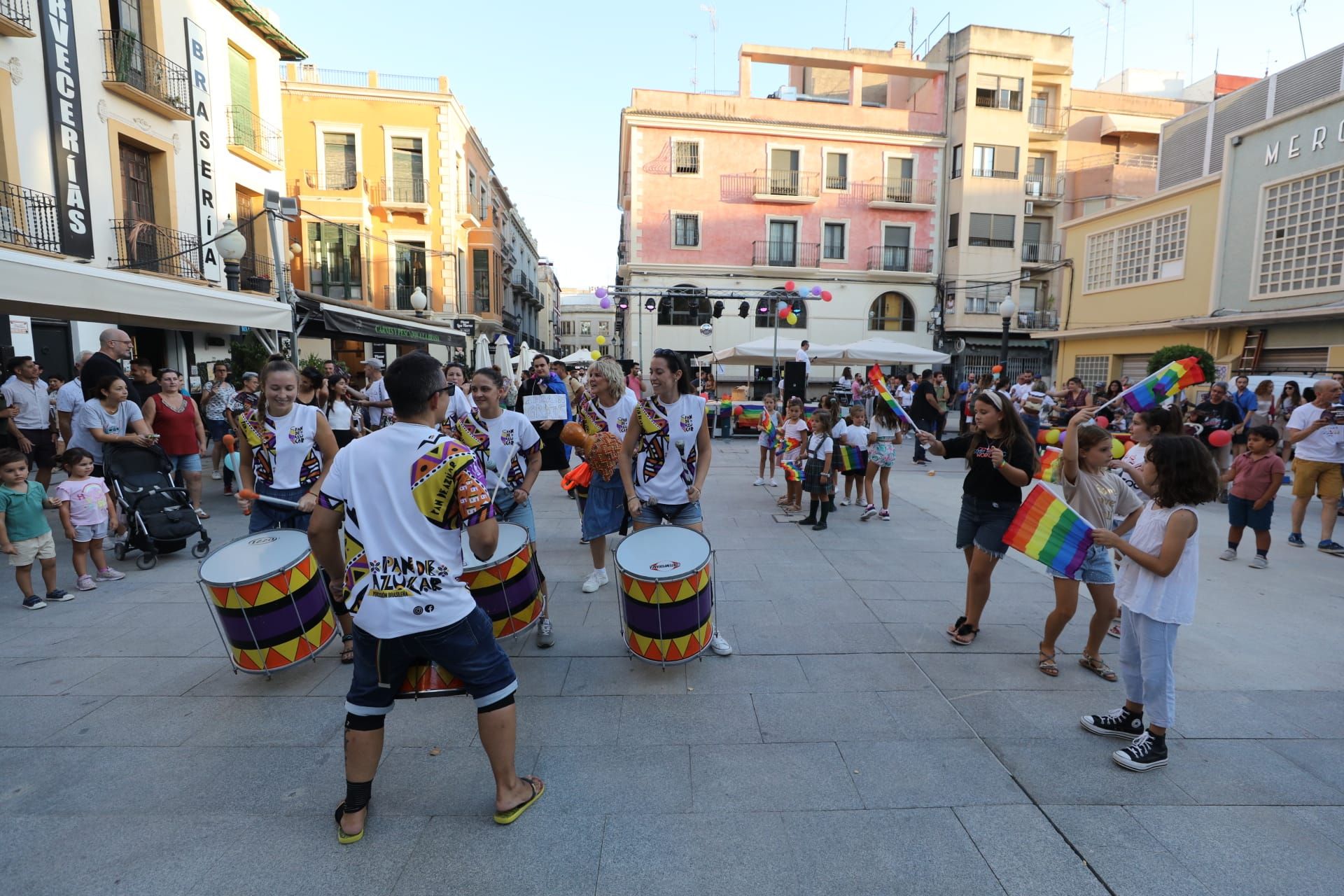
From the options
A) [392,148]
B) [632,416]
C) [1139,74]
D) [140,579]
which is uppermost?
[1139,74]

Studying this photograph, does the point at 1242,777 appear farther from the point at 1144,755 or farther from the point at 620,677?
the point at 620,677

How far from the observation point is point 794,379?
Answer: 15.3 m

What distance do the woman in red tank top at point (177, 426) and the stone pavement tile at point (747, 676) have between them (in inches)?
227

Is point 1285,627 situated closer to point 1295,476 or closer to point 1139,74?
point 1295,476

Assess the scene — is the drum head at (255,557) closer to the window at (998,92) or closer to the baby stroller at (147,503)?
the baby stroller at (147,503)

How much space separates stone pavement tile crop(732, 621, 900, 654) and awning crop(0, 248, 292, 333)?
22.0ft

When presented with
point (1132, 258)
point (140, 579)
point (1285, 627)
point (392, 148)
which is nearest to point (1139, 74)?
point (1132, 258)

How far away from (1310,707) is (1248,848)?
1.63 metres

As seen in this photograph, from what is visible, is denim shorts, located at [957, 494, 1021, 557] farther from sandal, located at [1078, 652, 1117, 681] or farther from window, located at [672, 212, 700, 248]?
window, located at [672, 212, 700, 248]

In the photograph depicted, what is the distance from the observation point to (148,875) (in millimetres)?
2271

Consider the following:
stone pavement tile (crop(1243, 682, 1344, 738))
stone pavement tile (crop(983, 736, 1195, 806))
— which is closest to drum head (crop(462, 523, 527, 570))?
stone pavement tile (crop(983, 736, 1195, 806))

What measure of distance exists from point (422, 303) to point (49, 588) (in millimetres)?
17691

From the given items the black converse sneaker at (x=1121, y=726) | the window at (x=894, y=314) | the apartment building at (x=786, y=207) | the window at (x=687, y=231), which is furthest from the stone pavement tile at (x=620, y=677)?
the window at (x=894, y=314)

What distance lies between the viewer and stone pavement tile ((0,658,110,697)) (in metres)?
3.57
